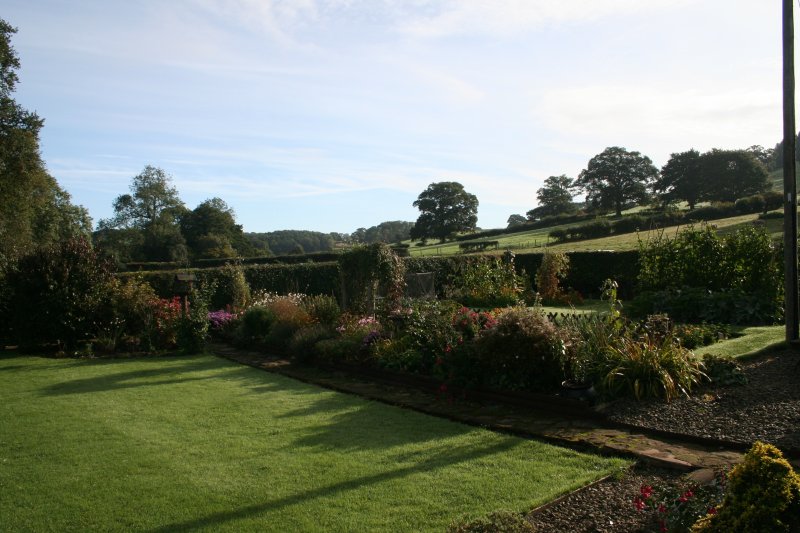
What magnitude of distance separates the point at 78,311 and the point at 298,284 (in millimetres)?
7871

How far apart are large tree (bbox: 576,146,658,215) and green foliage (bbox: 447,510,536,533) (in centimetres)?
5860

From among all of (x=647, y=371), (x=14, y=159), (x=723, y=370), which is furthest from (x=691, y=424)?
(x=14, y=159)

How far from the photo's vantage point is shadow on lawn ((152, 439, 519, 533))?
387 cm

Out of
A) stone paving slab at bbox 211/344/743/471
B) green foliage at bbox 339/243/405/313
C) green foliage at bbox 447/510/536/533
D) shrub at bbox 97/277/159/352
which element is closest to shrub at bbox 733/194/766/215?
green foliage at bbox 339/243/405/313

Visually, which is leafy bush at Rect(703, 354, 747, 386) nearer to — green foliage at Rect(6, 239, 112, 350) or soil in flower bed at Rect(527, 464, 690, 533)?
soil in flower bed at Rect(527, 464, 690, 533)

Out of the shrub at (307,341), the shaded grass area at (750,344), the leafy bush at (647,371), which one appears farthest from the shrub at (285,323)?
the shaded grass area at (750,344)

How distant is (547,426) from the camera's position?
5801 mm

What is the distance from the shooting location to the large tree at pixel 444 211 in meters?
64.5

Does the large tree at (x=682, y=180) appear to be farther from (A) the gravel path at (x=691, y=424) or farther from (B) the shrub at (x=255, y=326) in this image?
(A) the gravel path at (x=691, y=424)

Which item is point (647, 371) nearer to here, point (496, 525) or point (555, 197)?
point (496, 525)

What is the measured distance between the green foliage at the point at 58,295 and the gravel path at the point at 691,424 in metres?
11.2

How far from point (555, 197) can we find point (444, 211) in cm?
1513

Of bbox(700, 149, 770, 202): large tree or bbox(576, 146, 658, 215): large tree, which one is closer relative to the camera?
bbox(700, 149, 770, 202): large tree

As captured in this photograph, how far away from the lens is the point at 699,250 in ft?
40.3
